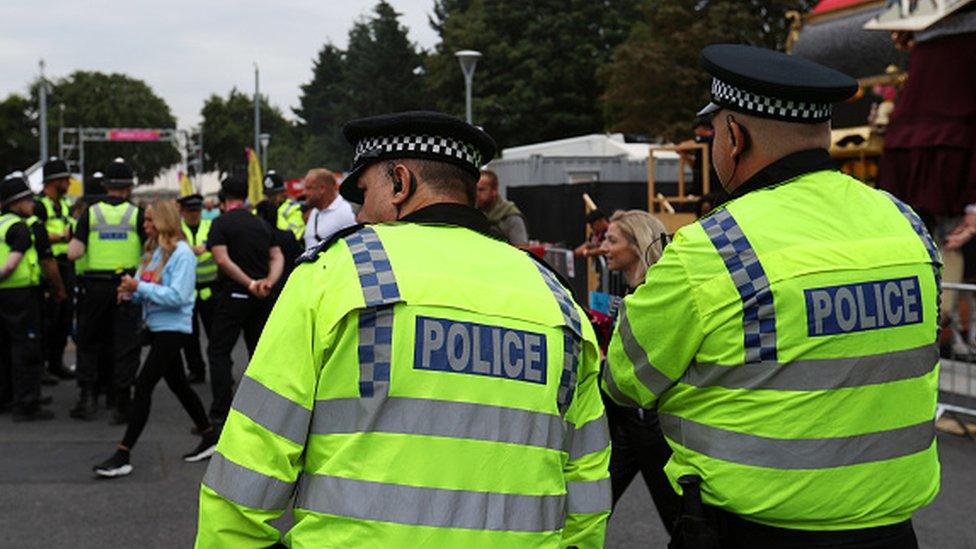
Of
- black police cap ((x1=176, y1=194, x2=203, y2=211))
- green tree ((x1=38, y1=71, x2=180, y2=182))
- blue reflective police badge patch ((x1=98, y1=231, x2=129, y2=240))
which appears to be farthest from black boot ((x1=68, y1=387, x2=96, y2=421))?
green tree ((x1=38, y1=71, x2=180, y2=182))

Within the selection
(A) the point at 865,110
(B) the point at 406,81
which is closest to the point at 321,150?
(B) the point at 406,81

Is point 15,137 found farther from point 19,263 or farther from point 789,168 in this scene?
point 789,168

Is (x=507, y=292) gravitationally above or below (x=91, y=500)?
above

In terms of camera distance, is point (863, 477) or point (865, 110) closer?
point (863, 477)

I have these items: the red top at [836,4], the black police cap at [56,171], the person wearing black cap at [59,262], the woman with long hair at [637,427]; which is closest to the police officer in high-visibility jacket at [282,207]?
the person wearing black cap at [59,262]

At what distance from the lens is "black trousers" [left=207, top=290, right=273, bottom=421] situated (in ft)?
25.5

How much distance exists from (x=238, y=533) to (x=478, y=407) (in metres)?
0.51

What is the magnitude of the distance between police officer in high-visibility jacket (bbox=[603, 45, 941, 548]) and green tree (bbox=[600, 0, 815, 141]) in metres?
34.6

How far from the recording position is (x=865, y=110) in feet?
42.3

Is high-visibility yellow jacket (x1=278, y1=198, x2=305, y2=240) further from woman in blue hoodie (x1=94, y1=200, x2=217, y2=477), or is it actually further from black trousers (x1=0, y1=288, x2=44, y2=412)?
woman in blue hoodie (x1=94, y1=200, x2=217, y2=477)

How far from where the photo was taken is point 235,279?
25.8 feet

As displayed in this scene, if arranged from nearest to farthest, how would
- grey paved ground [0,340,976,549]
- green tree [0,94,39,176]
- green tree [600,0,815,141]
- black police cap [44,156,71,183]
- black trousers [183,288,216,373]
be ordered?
grey paved ground [0,340,976,549] < black trousers [183,288,216,373] < black police cap [44,156,71,183] < green tree [600,0,815,141] < green tree [0,94,39,176]

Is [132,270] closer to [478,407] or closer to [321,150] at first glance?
[478,407]

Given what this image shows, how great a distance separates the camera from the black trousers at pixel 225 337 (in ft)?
25.5
